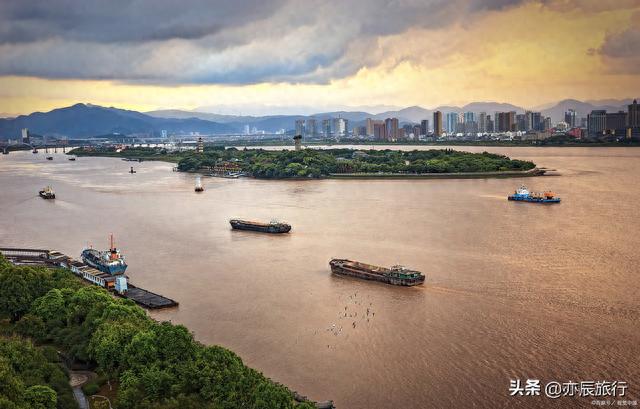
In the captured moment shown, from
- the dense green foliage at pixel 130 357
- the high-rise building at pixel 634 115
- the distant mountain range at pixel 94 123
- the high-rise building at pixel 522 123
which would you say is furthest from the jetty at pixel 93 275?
the distant mountain range at pixel 94 123

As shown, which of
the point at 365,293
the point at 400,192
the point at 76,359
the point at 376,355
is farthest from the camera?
the point at 400,192

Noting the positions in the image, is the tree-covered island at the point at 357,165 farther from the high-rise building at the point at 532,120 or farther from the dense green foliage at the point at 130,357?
the high-rise building at the point at 532,120

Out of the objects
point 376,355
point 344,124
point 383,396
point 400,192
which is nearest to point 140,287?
point 376,355

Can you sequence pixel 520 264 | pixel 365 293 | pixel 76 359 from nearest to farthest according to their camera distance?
pixel 76 359 → pixel 365 293 → pixel 520 264

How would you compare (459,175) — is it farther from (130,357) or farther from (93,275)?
(130,357)

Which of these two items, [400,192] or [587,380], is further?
[400,192]

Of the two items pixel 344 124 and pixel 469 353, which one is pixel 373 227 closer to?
pixel 469 353

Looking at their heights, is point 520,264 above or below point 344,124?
below
